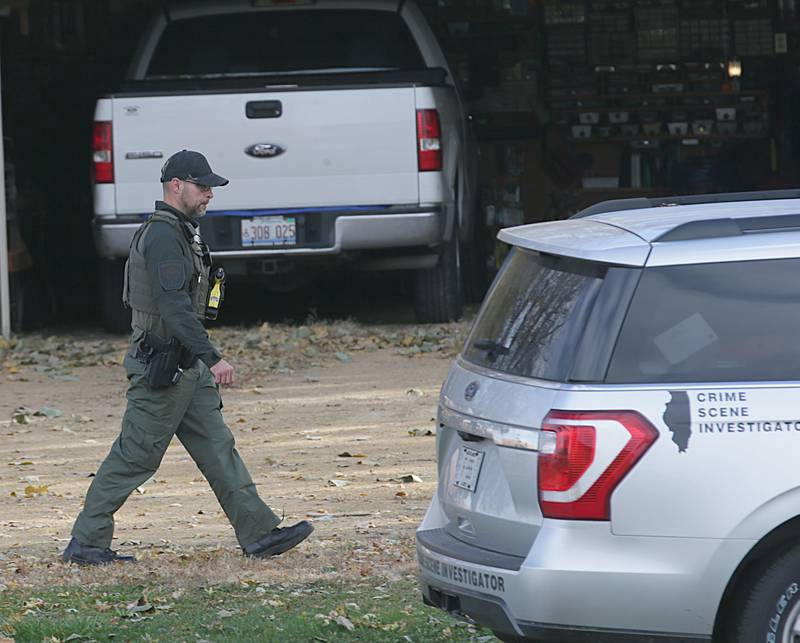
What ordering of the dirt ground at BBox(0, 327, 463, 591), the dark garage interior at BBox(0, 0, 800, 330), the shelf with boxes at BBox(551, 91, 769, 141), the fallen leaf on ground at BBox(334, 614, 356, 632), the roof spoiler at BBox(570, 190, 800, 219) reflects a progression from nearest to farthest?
the roof spoiler at BBox(570, 190, 800, 219), the fallen leaf on ground at BBox(334, 614, 356, 632), the dirt ground at BBox(0, 327, 463, 591), the dark garage interior at BBox(0, 0, 800, 330), the shelf with boxes at BBox(551, 91, 769, 141)

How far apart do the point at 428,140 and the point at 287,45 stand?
1.67m

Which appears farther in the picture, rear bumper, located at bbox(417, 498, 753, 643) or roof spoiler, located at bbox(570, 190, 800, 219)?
roof spoiler, located at bbox(570, 190, 800, 219)

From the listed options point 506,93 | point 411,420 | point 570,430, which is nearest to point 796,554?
point 570,430

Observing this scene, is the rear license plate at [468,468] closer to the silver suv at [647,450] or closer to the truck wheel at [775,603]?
the silver suv at [647,450]

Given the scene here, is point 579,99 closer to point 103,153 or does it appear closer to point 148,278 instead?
point 103,153

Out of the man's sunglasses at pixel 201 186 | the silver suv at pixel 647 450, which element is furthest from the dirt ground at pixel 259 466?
the silver suv at pixel 647 450

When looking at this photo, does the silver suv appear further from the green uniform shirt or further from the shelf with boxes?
the shelf with boxes

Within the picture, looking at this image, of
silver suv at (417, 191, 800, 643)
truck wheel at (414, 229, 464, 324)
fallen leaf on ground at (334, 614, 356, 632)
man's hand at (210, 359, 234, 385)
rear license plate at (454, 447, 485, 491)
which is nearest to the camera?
silver suv at (417, 191, 800, 643)

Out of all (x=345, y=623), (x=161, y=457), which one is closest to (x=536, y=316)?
(x=345, y=623)

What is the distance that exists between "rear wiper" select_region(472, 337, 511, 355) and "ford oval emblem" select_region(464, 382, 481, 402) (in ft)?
0.37

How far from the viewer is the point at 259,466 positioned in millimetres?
8859

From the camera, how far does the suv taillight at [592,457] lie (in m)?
4.35

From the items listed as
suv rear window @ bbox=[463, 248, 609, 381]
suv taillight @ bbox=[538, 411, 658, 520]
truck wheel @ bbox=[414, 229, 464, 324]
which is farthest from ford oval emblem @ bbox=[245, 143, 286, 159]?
suv taillight @ bbox=[538, 411, 658, 520]

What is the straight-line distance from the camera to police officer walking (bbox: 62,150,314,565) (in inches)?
262
